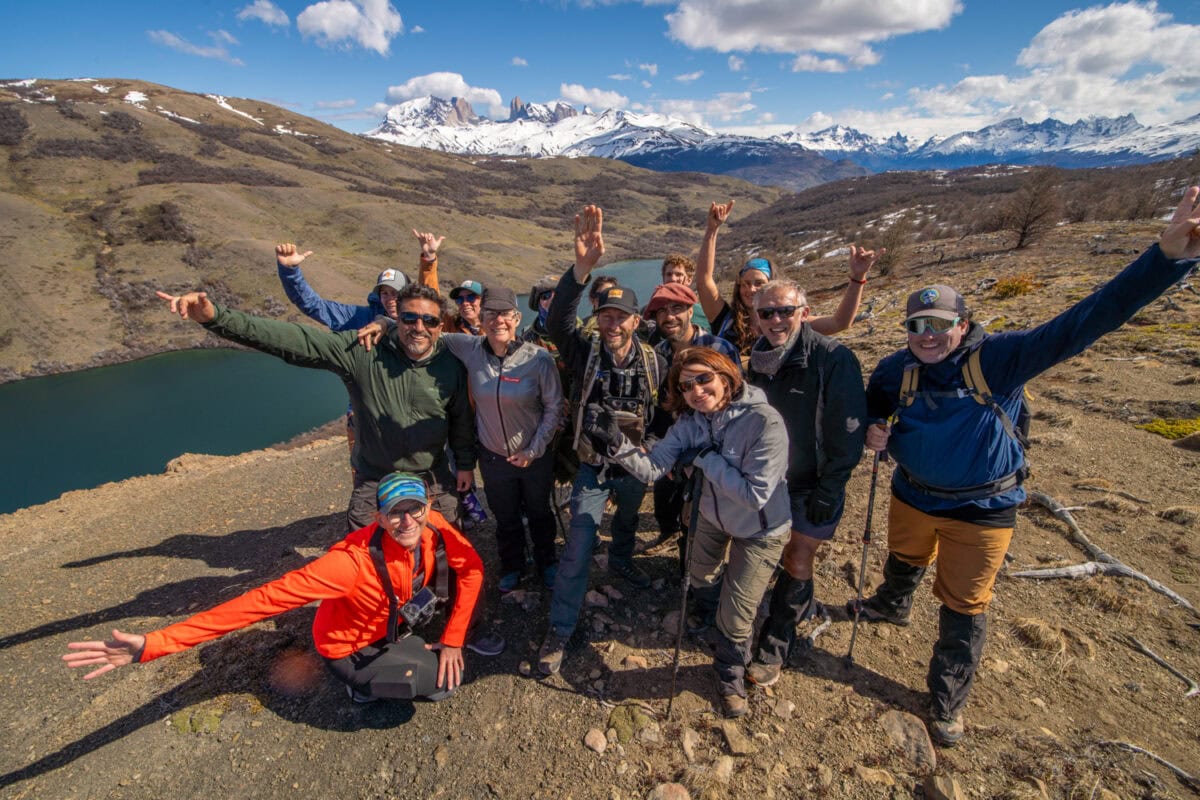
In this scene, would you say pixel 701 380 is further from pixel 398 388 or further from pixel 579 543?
pixel 398 388

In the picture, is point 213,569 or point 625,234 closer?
point 213,569

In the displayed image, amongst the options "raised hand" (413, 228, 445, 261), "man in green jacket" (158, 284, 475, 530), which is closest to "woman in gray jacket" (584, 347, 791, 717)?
"man in green jacket" (158, 284, 475, 530)

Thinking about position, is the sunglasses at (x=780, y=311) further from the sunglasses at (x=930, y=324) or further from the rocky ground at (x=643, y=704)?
the rocky ground at (x=643, y=704)

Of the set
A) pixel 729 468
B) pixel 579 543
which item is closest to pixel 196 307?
pixel 579 543

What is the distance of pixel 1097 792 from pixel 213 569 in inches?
408

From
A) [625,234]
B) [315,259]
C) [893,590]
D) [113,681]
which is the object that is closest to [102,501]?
[113,681]

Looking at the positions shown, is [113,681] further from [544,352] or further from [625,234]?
[625,234]

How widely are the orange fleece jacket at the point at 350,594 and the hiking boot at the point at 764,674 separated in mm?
2701

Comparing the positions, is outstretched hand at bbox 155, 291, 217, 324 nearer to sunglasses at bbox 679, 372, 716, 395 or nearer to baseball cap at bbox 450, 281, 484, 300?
baseball cap at bbox 450, 281, 484, 300

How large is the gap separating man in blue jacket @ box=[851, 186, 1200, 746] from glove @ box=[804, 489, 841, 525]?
1.88 feet

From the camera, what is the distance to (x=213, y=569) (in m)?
7.73

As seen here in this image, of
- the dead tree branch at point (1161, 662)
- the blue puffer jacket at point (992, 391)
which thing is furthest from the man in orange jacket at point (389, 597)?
the dead tree branch at point (1161, 662)

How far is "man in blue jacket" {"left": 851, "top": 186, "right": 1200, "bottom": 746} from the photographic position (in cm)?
371

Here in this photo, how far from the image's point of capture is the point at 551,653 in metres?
4.83
